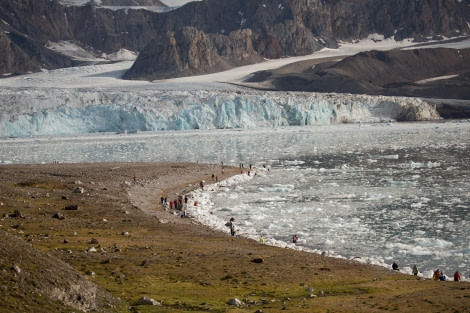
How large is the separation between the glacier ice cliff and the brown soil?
80.2 meters

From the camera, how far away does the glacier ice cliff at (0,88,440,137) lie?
115 meters

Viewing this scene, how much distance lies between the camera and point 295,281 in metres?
21.1

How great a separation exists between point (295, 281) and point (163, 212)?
56.9ft

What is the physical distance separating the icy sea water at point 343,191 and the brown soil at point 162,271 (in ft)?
11.4

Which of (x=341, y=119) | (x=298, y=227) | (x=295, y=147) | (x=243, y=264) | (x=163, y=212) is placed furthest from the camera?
(x=341, y=119)

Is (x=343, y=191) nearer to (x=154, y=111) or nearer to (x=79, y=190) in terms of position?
(x=79, y=190)

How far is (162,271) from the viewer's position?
2159 cm

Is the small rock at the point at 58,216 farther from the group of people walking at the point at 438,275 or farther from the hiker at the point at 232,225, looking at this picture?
the group of people walking at the point at 438,275

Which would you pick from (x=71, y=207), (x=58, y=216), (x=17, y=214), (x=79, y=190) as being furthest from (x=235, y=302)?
(x=79, y=190)

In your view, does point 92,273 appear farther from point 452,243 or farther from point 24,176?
point 24,176

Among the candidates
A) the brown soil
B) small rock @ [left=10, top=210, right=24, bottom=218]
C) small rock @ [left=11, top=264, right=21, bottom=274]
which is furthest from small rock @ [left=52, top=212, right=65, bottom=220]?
small rock @ [left=11, top=264, right=21, bottom=274]

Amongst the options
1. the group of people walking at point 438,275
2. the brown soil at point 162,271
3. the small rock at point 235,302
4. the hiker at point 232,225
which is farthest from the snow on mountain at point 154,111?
the small rock at point 235,302

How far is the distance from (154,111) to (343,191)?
263ft

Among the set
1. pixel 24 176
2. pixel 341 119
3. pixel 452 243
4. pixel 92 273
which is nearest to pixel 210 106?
pixel 341 119
